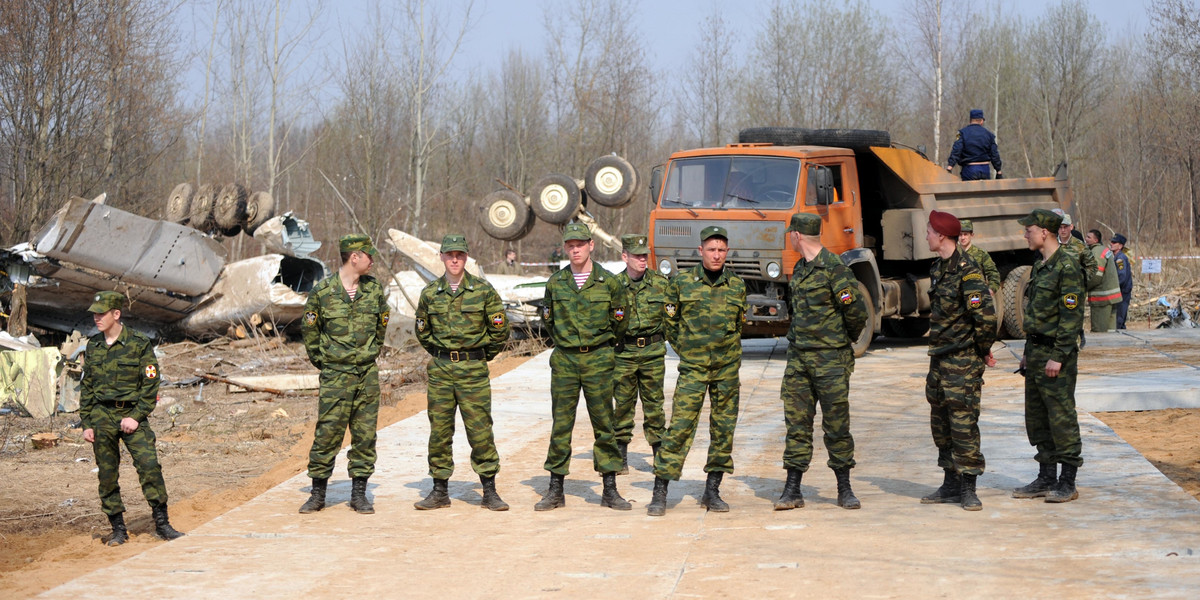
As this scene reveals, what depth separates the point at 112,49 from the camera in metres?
21.9

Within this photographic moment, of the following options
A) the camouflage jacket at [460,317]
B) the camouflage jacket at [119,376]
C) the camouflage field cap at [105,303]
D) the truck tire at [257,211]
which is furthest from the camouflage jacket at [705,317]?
the truck tire at [257,211]

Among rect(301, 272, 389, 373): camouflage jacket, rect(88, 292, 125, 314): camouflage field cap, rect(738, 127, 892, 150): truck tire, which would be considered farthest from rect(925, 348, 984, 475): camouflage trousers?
rect(738, 127, 892, 150): truck tire

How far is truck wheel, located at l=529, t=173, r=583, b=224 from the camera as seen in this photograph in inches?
770

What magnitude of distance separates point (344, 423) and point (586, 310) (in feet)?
5.72

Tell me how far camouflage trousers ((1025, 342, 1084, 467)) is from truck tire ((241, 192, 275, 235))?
665 inches

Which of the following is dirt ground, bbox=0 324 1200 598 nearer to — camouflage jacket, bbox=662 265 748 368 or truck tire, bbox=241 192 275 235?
camouflage jacket, bbox=662 265 748 368

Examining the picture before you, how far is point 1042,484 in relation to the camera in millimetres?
6902

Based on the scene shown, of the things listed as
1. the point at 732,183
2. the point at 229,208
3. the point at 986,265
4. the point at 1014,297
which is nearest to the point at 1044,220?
the point at 986,265

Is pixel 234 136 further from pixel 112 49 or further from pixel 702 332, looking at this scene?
pixel 702 332

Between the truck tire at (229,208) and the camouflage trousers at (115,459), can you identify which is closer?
the camouflage trousers at (115,459)

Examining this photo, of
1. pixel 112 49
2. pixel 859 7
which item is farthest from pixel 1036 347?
pixel 859 7

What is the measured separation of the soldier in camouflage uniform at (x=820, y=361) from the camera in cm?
673

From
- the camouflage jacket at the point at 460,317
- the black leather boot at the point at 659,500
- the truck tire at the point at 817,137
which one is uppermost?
the truck tire at the point at 817,137

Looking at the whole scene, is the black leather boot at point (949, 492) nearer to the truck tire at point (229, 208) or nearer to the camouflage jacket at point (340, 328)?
the camouflage jacket at point (340, 328)
